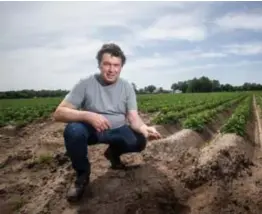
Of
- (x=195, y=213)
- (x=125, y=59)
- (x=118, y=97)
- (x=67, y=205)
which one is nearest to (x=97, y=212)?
(x=67, y=205)

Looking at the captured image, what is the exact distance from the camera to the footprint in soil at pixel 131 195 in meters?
4.16

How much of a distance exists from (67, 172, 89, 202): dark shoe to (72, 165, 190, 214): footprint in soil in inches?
3.5

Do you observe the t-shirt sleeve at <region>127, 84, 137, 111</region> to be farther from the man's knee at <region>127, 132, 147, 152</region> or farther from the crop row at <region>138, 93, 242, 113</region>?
the crop row at <region>138, 93, 242, 113</region>

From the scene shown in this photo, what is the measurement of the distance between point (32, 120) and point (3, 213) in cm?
1420

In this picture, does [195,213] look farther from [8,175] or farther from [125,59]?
[8,175]

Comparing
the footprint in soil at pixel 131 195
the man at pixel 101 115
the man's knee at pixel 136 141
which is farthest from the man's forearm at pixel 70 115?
the footprint in soil at pixel 131 195

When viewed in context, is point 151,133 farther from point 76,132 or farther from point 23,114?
point 23,114

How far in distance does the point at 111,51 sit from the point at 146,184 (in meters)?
1.78

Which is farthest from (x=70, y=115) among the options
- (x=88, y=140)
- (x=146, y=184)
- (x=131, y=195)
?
(x=146, y=184)

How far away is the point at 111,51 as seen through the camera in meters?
4.42

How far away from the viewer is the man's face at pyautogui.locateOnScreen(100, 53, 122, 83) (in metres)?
4.38

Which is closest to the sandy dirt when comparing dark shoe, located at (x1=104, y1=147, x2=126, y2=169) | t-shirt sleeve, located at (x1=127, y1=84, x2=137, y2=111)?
dark shoe, located at (x1=104, y1=147, x2=126, y2=169)

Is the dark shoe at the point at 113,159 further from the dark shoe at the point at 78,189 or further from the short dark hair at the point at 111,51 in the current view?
the short dark hair at the point at 111,51

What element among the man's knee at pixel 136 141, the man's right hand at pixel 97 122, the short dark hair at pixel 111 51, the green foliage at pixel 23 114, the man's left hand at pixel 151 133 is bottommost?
the green foliage at pixel 23 114
